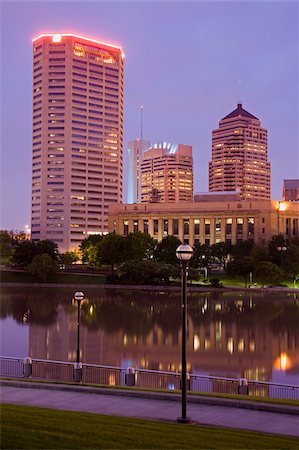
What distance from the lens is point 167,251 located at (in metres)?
121

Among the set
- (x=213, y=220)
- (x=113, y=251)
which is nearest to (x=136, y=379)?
(x=113, y=251)

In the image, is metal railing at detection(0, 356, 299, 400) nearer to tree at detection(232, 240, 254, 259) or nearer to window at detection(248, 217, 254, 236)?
tree at detection(232, 240, 254, 259)

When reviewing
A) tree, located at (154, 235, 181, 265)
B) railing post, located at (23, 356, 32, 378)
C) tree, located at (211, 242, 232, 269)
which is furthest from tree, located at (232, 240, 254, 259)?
railing post, located at (23, 356, 32, 378)

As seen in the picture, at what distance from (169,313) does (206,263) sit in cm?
5807

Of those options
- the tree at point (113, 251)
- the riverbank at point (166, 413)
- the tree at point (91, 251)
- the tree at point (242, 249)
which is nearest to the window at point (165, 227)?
the tree at point (91, 251)

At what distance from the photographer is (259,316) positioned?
181 feet

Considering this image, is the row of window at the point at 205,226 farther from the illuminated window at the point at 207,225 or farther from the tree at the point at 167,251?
the tree at the point at 167,251

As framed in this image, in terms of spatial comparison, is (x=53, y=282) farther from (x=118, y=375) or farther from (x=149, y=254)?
(x=118, y=375)

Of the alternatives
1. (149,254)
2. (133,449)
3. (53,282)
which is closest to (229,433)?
(133,449)

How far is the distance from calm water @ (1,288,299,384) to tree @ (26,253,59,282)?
132 ft

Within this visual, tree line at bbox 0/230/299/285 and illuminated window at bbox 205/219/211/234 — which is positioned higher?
illuminated window at bbox 205/219/211/234

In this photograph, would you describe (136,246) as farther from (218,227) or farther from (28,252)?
(218,227)

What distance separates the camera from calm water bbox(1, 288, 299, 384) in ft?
101

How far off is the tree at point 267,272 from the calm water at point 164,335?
27687mm
